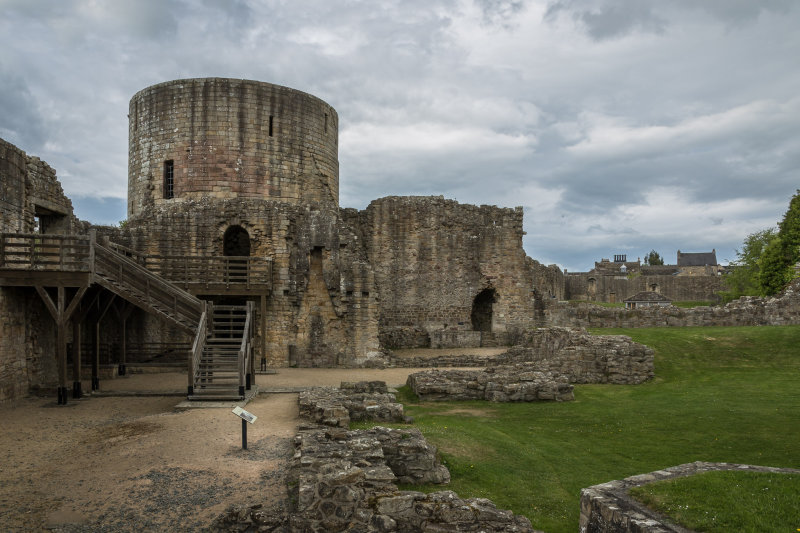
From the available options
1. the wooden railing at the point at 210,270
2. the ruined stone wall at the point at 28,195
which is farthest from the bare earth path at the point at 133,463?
the wooden railing at the point at 210,270

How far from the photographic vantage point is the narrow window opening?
24.2m

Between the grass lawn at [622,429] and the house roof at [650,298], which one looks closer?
the grass lawn at [622,429]

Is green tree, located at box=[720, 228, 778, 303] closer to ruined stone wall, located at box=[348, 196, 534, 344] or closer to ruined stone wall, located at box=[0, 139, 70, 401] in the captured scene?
ruined stone wall, located at box=[348, 196, 534, 344]

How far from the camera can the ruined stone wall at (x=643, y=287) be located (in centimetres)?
4809

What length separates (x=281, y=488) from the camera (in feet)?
23.1

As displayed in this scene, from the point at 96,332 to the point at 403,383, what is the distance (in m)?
9.40

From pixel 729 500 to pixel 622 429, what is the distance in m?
5.72

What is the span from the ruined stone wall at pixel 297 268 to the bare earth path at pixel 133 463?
784 centimetres

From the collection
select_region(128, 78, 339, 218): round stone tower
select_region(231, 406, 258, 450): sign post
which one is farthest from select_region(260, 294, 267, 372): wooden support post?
select_region(231, 406, 258, 450): sign post

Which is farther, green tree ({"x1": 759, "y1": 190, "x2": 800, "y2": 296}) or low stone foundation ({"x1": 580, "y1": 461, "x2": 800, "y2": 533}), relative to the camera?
green tree ({"x1": 759, "y1": 190, "x2": 800, "y2": 296})

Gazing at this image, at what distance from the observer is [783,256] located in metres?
30.8

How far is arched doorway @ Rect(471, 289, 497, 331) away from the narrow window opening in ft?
51.1

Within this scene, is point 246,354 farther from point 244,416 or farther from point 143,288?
point 244,416

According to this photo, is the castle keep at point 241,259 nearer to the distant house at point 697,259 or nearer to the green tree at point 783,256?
the green tree at point 783,256
